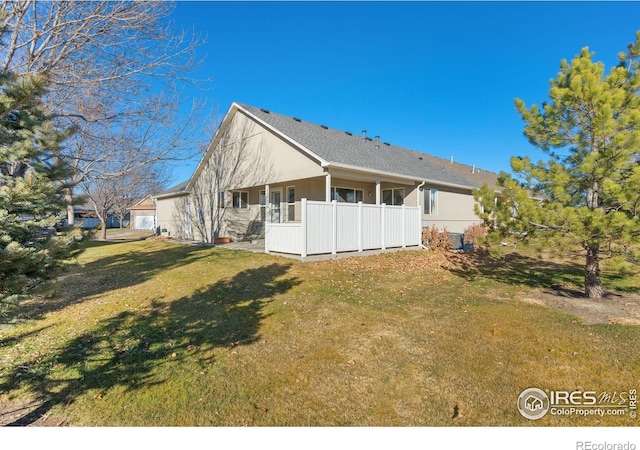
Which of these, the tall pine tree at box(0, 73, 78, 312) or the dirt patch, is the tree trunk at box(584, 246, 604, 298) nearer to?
the dirt patch

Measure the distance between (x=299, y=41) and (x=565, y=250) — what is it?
9866 mm

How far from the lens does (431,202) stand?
53.5ft

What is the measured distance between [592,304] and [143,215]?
53.6m

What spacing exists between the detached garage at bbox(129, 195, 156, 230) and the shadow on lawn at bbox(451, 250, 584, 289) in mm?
42041

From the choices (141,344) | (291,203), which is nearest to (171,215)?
(291,203)

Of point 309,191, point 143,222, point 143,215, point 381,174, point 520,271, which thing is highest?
point 381,174

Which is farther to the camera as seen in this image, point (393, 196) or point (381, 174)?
point (393, 196)

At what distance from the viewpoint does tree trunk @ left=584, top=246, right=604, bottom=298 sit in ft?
20.6

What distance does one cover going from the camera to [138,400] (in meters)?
3.15

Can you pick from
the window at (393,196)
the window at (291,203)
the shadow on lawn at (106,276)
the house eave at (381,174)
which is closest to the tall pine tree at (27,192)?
the shadow on lawn at (106,276)

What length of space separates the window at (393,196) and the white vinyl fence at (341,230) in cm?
295

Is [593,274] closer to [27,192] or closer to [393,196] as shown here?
[27,192]

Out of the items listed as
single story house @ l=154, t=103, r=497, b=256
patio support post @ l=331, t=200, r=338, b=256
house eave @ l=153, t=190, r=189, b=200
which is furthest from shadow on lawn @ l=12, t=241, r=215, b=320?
house eave @ l=153, t=190, r=189, b=200

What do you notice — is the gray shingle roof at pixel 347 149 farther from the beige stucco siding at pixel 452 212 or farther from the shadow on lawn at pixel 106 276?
the shadow on lawn at pixel 106 276
